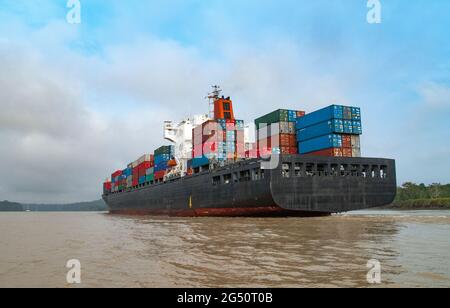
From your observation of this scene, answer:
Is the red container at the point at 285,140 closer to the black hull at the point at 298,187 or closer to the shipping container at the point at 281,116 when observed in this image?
the shipping container at the point at 281,116

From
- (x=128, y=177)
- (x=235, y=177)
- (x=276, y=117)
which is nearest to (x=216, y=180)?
(x=235, y=177)

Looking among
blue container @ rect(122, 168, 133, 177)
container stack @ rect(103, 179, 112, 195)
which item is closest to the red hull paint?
blue container @ rect(122, 168, 133, 177)

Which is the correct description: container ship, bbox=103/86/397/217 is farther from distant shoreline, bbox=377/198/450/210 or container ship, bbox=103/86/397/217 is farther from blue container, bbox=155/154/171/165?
distant shoreline, bbox=377/198/450/210

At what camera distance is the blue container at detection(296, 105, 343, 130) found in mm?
32375

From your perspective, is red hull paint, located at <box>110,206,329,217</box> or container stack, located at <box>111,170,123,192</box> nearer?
red hull paint, located at <box>110,206,329,217</box>

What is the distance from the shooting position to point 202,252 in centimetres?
1159

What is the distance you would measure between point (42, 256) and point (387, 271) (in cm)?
1046

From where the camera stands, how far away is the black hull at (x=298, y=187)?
93.4 feet

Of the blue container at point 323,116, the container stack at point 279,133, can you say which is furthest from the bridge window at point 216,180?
the blue container at point 323,116

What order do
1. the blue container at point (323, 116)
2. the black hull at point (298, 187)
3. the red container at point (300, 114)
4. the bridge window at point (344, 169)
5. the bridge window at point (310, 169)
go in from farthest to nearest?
the red container at point (300, 114) < the blue container at point (323, 116) < the bridge window at point (344, 169) < the bridge window at point (310, 169) < the black hull at point (298, 187)

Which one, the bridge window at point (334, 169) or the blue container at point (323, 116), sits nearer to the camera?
the bridge window at point (334, 169)

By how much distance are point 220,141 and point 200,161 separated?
10.9ft

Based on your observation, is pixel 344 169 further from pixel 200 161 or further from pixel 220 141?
pixel 200 161
